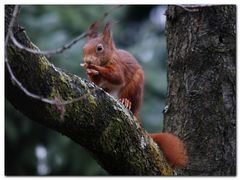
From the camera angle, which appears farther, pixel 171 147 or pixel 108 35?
pixel 108 35

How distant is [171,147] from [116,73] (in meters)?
0.38

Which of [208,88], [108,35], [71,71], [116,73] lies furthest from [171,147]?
[71,71]

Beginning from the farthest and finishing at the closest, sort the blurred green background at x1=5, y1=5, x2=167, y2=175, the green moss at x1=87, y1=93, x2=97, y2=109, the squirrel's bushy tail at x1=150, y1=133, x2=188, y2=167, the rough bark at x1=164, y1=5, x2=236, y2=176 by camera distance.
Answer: the blurred green background at x1=5, y1=5, x2=167, y2=175
the rough bark at x1=164, y1=5, x2=236, y2=176
the squirrel's bushy tail at x1=150, y1=133, x2=188, y2=167
the green moss at x1=87, y1=93, x2=97, y2=109

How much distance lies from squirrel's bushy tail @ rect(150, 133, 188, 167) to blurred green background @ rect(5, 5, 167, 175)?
864mm

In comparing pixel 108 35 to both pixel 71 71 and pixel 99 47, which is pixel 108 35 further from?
pixel 71 71

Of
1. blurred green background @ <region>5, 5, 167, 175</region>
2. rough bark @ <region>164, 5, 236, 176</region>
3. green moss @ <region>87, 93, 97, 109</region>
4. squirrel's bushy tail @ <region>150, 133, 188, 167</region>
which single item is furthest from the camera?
blurred green background @ <region>5, 5, 167, 175</region>

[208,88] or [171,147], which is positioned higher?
[208,88]

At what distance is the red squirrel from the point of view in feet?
7.97

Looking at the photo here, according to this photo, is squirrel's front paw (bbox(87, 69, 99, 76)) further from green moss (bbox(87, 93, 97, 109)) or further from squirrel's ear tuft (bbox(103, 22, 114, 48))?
green moss (bbox(87, 93, 97, 109))

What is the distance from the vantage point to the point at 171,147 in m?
2.32

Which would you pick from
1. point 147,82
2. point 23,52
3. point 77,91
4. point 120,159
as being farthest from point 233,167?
point 147,82

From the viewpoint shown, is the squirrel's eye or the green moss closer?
the green moss

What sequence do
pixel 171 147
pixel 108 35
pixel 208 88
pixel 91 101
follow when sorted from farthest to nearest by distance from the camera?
pixel 108 35
pixel 208 88
pixel 171 147
pixel 91 101

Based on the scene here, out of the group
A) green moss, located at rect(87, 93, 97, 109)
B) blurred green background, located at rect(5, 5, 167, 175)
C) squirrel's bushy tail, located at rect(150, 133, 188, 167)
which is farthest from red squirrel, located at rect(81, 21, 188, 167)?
blurred green background, located at rect(5, 5, 167, 175)
